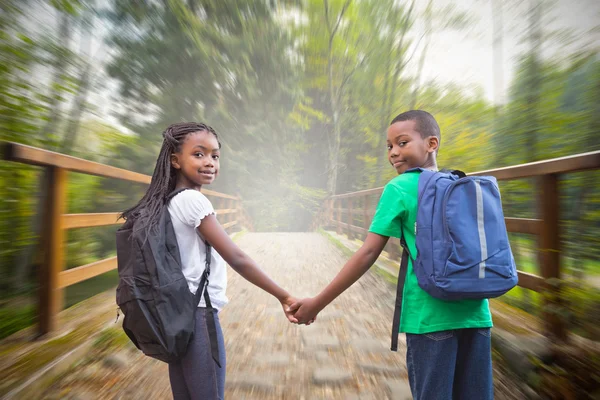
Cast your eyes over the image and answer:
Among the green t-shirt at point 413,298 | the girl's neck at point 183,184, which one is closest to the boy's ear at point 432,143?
the green t-shirt at point 413,298

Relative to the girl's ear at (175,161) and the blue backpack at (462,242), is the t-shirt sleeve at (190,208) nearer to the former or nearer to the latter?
the girl's ear at (175,161)

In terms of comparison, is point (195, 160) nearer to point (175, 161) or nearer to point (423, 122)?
point (175, 161)

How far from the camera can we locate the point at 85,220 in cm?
269

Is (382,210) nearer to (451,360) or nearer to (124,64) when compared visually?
(451,360)

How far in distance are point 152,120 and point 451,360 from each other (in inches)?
262

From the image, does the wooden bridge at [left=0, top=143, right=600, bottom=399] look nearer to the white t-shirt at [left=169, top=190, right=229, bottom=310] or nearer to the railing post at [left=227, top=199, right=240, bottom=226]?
the white t-shirt at [left=169, top=190, right=229, bottom=310]

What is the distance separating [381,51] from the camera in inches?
562

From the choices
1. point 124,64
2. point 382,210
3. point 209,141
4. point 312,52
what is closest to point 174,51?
point 124,64

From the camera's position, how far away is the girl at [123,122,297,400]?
1280mm

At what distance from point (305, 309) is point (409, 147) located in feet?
2.92

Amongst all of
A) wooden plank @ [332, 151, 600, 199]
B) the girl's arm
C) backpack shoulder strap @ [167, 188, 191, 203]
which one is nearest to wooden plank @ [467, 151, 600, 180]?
wooden plank @ [332, 151, 600, 199]

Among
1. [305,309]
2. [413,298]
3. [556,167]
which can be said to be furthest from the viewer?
[556,167]

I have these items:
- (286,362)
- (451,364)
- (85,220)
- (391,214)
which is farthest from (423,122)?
(85,220)

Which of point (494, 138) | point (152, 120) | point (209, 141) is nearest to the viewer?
point (209, 141)
